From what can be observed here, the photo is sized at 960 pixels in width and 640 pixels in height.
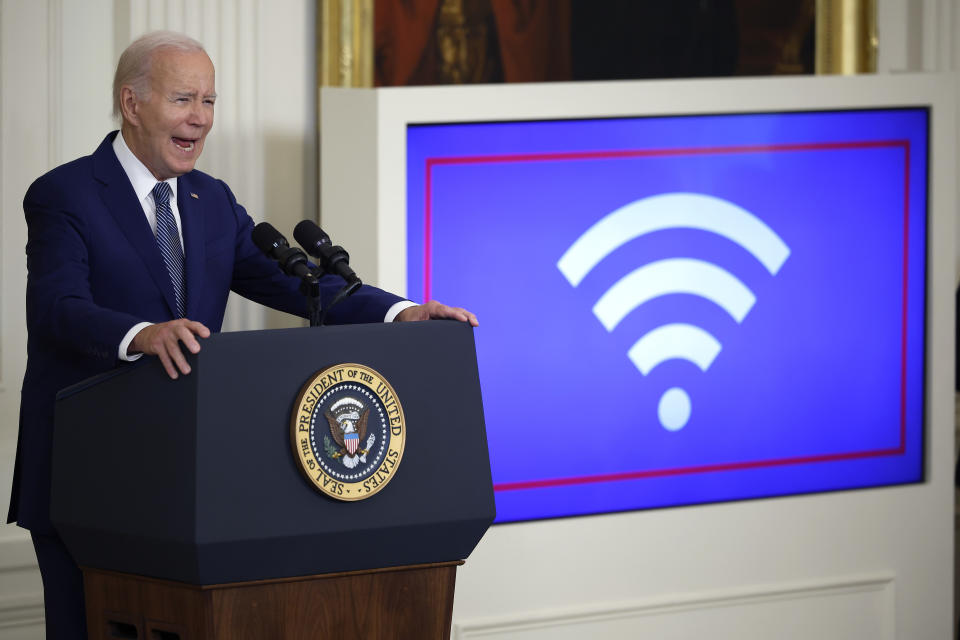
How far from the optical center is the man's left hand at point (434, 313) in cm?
181

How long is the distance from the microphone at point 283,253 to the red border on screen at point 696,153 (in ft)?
3.44

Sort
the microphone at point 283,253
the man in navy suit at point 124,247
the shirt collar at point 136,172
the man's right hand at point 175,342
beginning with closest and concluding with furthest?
the man's right hand at point 175,342, the microphone at point 283,253, the man in navy suit at point 124,247, the shirt collar at point 136,172

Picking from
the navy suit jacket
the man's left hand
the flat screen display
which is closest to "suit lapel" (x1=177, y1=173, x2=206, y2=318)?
the navy suit jacket

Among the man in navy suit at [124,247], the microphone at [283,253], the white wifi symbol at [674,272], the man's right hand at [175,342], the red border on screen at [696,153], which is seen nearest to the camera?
the man's right hand at [175,342]

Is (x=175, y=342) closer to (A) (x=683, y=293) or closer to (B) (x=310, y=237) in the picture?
(B) (x=310, y=237)

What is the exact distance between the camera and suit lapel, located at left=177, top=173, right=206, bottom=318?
1983 millimetres

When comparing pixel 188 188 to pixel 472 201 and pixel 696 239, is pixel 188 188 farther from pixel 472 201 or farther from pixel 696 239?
pixel 696 239

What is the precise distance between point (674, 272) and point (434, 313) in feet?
4.18

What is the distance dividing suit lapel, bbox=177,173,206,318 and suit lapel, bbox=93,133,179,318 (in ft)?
0.15

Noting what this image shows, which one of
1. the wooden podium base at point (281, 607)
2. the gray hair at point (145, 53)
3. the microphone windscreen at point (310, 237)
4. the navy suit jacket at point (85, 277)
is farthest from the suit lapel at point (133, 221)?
the wooden podium base at point (281, 607)

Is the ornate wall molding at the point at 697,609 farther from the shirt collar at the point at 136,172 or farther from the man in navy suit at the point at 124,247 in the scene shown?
the shirt collar at the point at 136,172

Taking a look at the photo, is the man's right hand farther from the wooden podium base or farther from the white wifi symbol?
the white wifi symbol

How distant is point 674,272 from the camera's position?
3000mm

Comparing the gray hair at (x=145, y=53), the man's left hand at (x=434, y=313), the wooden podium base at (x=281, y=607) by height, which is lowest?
the wooden podium base at (x=281, y=607)
